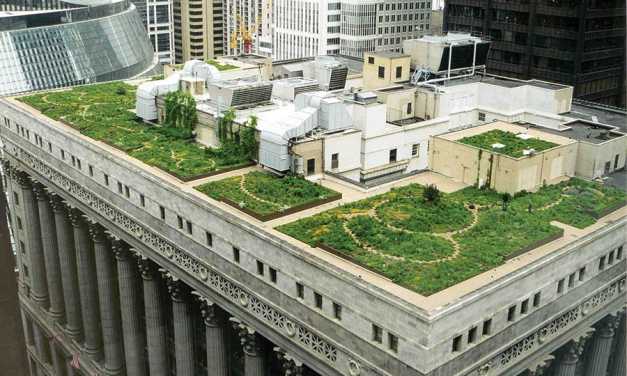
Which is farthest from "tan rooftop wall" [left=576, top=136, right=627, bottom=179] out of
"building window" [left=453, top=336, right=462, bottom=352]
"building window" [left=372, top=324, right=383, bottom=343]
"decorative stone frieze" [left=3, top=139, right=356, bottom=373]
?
"decorative stone frieze" [left=3, top=139, right=356, bottom=373]

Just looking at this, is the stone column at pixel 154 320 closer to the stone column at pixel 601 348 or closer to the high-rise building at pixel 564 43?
the stone column at pixel 601 348

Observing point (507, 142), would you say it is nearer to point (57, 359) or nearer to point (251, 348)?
point (251, 348)

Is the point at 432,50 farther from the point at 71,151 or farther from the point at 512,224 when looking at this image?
the point at 71,151

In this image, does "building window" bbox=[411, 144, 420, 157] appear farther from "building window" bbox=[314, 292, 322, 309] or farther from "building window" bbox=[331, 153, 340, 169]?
"building window" bbox=[314, 292, 322, 309]

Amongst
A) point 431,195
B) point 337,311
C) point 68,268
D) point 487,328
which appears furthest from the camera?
point 68,268

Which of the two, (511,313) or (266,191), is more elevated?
(266,191)

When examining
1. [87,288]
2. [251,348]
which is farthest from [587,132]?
[87,288]

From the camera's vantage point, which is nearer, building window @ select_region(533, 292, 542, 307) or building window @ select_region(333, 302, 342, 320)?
building window @ select_region(333, 302, 342, 320)
